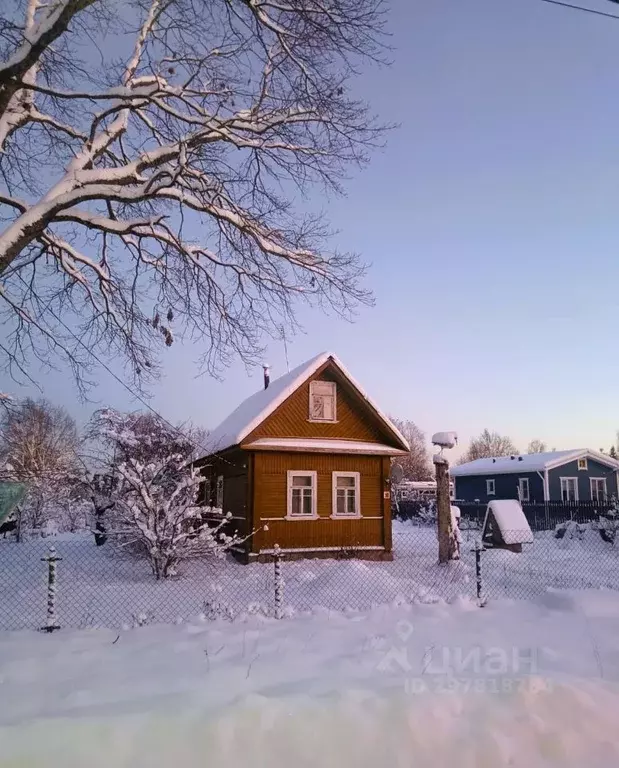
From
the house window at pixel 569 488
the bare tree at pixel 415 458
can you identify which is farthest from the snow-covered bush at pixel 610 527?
the bare tree at pixel 415 458

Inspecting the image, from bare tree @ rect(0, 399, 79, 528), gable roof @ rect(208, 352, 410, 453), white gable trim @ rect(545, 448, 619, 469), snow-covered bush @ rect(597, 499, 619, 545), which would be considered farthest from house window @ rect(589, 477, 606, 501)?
bare tree @ rect(0, 399, 79, 528)

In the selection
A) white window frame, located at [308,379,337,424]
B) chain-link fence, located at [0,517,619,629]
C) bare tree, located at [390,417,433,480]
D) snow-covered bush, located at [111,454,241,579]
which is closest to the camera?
chain-link fence, located at [0,517,619,629]

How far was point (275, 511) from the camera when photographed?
1667 cm

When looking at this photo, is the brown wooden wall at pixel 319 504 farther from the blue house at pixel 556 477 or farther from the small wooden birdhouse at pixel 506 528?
the blue house at pixel 556 477

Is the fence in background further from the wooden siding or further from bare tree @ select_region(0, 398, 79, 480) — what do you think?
bare tree @ select_region(0, 398, 79, 480)

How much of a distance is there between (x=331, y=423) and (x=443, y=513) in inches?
167

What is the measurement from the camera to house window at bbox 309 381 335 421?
17.8 meters

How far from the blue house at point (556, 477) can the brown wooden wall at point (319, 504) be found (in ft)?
62.9

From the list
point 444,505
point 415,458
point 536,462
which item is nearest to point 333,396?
point 444,505

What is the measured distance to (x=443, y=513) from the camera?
16.2 m

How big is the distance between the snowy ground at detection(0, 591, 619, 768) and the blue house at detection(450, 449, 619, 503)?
30.2 metres

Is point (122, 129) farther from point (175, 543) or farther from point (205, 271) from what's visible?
point (175, 543)

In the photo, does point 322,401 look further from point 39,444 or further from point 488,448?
point 488,448

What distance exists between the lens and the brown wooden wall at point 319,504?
16.5 meters
